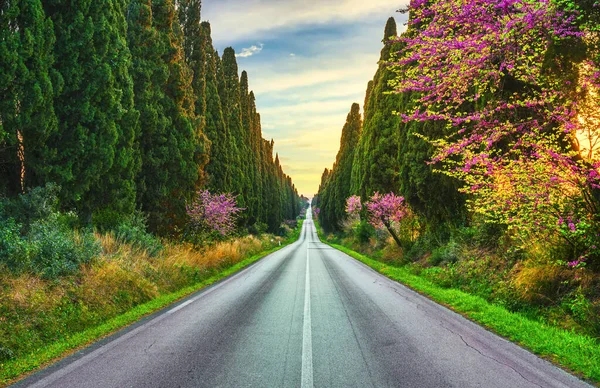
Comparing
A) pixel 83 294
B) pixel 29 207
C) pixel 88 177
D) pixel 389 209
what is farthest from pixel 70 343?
pixel 389 209

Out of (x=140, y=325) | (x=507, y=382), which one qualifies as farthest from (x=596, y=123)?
(x=140, y=325)

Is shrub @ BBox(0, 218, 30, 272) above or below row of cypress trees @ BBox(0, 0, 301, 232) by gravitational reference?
below

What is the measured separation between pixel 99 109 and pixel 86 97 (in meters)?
0.56

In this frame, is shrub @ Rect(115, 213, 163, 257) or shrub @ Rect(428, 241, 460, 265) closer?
shrub @ Rect(115, 213, 163, 257)

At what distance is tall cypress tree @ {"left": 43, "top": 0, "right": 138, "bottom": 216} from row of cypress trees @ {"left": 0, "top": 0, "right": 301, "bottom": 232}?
3cm

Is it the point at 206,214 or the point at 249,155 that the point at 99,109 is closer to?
the point at 206,214

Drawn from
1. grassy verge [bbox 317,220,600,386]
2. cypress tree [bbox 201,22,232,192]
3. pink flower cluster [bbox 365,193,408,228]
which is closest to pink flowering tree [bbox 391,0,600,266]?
grassy verge [bbox 317,220,600,386]

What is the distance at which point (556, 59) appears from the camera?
6691mm

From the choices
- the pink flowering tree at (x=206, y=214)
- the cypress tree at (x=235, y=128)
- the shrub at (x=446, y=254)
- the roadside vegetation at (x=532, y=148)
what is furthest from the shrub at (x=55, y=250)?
the cypress tree at (x=235, y=128)

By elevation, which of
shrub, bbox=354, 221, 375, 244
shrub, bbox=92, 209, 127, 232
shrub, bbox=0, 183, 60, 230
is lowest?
shrub, bbox=354, 221, 375, 244

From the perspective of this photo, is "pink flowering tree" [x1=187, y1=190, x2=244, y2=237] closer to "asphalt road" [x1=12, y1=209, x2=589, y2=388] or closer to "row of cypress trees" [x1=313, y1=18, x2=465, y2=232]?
"row of cypress trees" [x1=313, y1=18, x2=465, y2=232]

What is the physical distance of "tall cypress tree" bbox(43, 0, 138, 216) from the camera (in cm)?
969

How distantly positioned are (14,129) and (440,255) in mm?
14427

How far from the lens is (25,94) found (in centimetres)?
819
